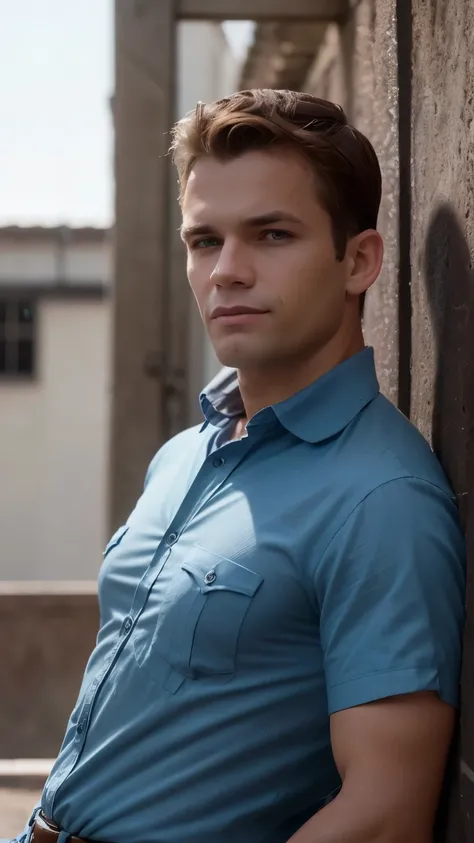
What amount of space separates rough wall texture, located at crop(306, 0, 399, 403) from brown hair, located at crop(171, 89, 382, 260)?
0.34 metres

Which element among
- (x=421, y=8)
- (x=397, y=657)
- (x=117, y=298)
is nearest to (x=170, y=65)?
(x=117, y=298)

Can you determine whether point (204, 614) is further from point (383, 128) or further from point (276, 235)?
point (383, 128)

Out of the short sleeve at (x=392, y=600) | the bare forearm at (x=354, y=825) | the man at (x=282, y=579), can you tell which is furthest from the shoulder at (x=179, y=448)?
the bare forearm at (x=354, y=825)

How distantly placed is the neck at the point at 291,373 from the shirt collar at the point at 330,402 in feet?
0.10

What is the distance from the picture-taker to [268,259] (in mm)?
1673

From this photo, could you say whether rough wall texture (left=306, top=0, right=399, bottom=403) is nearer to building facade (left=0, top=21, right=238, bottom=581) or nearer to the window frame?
building facade (left=0, top=21, right=238, bottom=581)

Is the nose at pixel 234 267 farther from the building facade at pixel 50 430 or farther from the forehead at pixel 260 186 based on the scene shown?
the building facade at pixel 50 430

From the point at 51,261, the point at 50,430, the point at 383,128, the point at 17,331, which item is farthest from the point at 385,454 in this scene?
the point at 17,331

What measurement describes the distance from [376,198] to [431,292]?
18cm

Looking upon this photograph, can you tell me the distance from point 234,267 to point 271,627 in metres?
0.54

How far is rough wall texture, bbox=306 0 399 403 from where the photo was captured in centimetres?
212

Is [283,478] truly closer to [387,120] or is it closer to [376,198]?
[376,198]

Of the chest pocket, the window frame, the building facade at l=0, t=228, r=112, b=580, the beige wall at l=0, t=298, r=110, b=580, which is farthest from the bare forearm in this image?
the window frame

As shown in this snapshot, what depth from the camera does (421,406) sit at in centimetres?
190
